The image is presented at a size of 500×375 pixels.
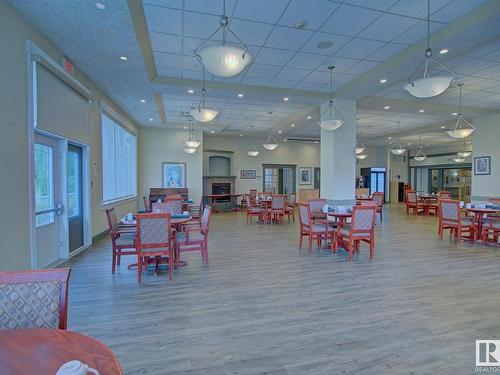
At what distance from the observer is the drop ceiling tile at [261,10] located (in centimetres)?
378

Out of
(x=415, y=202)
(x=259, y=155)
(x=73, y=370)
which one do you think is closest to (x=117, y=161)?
(x=259, y=155)

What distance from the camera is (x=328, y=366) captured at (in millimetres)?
2146

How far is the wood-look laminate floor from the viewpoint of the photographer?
222 cm

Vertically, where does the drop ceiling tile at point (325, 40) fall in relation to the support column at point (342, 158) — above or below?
above

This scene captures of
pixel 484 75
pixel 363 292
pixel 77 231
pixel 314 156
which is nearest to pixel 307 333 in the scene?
pixel 363 292

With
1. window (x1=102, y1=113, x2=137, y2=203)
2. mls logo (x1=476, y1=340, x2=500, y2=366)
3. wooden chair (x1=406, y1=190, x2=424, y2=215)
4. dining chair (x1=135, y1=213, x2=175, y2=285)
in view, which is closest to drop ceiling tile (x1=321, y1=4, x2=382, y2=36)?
dining chair (x1=135, y1=213, x2=175, y2=285)

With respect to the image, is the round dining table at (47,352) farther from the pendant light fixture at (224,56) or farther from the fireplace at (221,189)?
the fireplace at (221,189)

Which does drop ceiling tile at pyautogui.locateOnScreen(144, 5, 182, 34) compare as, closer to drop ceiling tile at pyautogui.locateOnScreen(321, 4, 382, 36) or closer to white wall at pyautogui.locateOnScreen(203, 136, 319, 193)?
drop ceiling tile at pyautogui.locateOnScreen(321, 4, 382, 36)

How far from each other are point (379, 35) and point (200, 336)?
508 cm

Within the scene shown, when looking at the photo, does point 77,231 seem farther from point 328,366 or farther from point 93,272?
point 328,366

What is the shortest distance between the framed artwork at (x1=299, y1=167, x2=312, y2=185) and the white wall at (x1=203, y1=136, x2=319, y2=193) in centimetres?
18

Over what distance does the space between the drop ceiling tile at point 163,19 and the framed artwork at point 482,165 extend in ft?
33.4

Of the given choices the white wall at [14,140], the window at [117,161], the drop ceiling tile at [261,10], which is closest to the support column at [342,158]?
the drop ceiling tile at [261,10]
